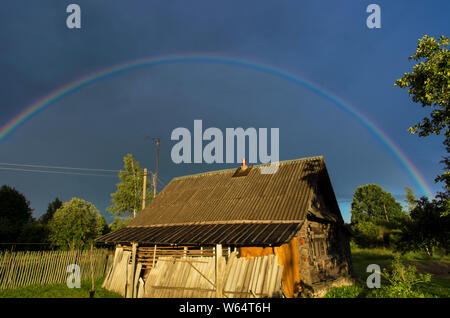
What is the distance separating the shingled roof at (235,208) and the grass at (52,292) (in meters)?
2.51

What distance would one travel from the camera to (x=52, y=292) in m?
12.2

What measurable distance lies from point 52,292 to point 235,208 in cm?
947

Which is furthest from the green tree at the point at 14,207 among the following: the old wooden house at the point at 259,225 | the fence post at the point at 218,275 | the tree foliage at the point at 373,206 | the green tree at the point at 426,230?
the tree foliage at the point at 373,206

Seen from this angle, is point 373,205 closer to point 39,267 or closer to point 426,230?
point 426,230

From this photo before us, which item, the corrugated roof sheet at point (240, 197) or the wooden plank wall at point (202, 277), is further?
the corrugated roof sheet at point (240, 197)

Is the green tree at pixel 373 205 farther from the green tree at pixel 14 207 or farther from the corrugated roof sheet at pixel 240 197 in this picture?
the green tree at pixel 14 207

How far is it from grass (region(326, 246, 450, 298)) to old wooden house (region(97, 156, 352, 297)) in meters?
0.99

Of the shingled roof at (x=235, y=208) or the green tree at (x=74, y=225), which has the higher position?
the shingled roof at (x=235, y=208)

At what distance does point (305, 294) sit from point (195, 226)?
19.3ft

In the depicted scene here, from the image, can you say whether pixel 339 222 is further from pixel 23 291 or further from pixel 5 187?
pixel 5 187

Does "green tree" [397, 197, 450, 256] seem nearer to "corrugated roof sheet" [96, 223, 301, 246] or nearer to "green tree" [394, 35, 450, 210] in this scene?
"green tree" [394, 35, 450, 210]

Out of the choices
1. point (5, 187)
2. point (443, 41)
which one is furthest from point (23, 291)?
point (5, 187)

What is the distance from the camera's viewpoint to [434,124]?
10.5m

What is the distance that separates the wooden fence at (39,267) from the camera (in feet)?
41.9
